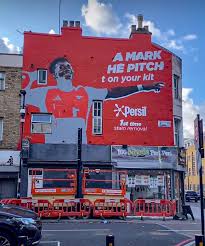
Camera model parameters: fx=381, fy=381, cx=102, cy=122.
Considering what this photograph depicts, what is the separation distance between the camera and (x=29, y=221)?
9945mm

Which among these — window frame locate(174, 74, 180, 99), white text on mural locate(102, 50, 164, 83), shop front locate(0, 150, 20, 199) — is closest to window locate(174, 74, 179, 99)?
window frame locate(174, 74, 180, 99)

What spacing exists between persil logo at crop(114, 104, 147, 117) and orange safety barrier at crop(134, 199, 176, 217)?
21.0 feet

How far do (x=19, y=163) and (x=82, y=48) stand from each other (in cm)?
853

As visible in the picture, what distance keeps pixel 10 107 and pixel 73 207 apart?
805cm

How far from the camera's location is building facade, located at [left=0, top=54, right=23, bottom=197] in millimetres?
22766

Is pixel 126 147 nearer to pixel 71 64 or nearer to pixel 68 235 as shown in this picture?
pixel 71 64

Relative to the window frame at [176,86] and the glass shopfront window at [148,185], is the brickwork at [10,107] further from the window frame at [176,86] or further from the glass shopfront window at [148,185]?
the window frame at [176,86]

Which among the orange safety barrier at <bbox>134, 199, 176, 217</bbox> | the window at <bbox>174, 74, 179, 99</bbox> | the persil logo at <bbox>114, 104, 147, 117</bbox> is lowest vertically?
the orange safety barrier at <bbox>134, 199, 176, 217</bbox>

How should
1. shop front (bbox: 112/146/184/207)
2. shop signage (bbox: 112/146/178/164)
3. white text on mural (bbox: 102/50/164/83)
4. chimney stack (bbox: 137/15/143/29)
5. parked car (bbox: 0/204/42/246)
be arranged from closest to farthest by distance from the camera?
parked car (bbox: 0/204/42/246), shop front (bbox: 112/146/184/207), shop signage (bbox: 112/146/178/164), white text on mural (bbox: 102/50/164/83), chimney stack (bbox: 137/15/143/29)

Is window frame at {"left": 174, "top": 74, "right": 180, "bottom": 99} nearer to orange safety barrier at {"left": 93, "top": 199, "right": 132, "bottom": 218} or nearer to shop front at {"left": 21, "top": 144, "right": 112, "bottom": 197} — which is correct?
shop front at {"left": 21, "top": 144, "right": 112, "bottom": 197}

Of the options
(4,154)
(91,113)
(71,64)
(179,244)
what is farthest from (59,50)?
(179,244)

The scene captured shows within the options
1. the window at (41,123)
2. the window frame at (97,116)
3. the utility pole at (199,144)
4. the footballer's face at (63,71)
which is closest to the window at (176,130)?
the window frame at (97,116)

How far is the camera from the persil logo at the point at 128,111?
24.6 meters

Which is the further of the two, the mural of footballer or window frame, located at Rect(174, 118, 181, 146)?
window frame, located at Rect(174, 118, 181, 146)
